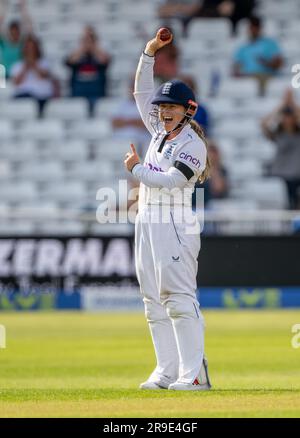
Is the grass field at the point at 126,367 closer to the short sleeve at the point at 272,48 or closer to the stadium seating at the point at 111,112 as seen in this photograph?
the stadium seating at the point at 111,112

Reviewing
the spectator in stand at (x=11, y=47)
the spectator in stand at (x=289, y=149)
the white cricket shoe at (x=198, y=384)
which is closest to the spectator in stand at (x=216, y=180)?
the spectator in stand at (x=289, y=149)

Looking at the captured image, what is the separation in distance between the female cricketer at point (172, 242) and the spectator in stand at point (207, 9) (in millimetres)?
13838

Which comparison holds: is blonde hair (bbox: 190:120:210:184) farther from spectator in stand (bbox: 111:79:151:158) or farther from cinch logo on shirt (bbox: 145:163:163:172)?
spectator in stand (bbox: 111:79:151:158)

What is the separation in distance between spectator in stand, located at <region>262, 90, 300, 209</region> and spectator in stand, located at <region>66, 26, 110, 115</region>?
3.27 m

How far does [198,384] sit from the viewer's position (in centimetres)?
794

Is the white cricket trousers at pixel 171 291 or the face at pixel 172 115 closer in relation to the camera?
the white cricket trousers at pixel 171 291

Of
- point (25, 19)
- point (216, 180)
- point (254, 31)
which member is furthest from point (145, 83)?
point (25, 19)

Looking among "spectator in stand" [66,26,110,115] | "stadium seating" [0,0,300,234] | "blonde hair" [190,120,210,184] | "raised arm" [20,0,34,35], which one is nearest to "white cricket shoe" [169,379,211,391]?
"blonde hair" [190,120,210,184]

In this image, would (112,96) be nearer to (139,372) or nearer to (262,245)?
(262,245)

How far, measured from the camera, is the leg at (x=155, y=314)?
7.98 meters

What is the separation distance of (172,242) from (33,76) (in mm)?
13384

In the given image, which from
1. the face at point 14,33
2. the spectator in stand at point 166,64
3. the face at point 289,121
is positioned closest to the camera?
the face at point 289,121

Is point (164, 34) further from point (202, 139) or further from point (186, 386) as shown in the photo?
point (186, 386)
